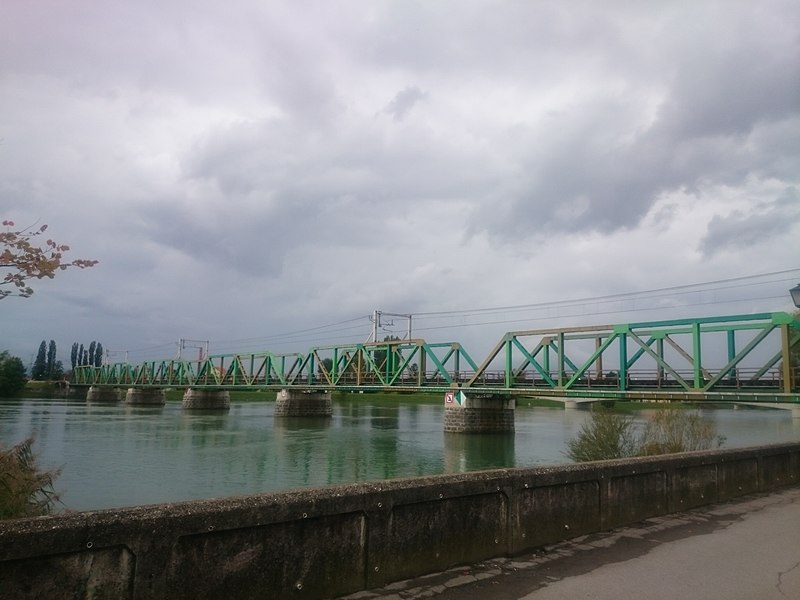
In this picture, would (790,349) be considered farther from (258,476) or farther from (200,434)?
(200,434)

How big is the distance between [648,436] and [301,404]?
70.3 m

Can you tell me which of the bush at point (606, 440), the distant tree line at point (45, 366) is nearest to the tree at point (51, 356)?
the distant tree line at point (45, 366)

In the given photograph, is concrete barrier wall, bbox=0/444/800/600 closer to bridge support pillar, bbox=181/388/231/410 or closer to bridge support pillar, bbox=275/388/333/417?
bridge support pillar, bbox=275/388/333/417

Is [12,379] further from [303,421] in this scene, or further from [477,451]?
[477,451]

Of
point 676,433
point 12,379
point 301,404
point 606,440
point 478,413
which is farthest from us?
point 12,379

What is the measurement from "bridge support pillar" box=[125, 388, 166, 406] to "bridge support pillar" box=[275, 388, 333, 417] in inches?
2096

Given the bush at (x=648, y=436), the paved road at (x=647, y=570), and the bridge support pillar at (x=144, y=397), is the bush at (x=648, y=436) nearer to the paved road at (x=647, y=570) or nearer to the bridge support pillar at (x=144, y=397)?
the paved road at (x=647, y=570)

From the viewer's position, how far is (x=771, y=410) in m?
106

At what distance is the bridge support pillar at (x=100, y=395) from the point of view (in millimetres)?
145250

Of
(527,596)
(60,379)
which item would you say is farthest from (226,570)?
(60,379)

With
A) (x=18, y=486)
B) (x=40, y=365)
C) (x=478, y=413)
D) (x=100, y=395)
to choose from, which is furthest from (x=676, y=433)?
(x=40, y=365)

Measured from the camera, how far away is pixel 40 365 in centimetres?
18175

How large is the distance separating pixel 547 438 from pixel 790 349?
21100mm

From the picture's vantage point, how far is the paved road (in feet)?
17.9
